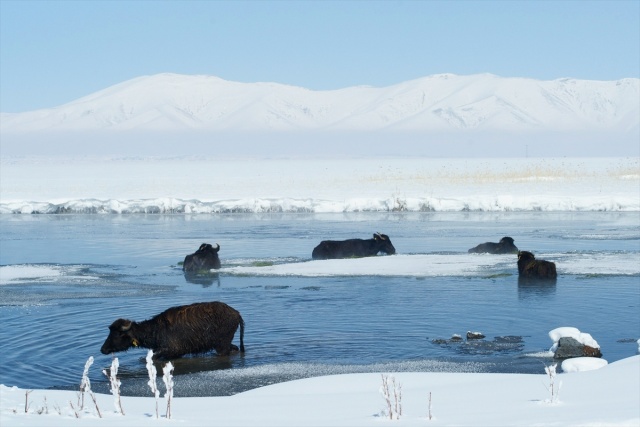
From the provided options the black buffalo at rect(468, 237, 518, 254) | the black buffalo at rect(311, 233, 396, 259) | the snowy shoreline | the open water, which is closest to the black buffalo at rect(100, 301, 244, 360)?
the open water

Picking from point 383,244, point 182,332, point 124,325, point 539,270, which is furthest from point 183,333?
point 383,244

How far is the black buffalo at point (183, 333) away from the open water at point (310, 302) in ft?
0.61

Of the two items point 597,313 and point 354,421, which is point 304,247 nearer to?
point 597,313

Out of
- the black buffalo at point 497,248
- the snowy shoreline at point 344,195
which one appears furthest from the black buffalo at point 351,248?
the snowy shoreline at point 344,195

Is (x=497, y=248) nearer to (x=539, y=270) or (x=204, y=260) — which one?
(x=539, y=270)

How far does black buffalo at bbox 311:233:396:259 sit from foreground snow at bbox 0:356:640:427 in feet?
39.2

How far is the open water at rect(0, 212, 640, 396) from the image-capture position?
33.8ft

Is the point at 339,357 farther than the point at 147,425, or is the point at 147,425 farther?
the point at 339,357

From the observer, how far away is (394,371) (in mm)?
9672

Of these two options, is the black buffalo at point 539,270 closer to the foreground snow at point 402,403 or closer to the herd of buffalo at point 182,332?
the herd of buffalo at point 182,332

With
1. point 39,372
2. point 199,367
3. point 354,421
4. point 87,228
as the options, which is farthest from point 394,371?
point 87,228

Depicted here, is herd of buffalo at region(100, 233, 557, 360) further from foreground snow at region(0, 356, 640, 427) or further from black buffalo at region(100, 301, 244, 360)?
foreground snow at region(0, 356, 640, 427)

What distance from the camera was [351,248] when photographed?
21547 mm

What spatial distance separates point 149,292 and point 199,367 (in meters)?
5.92
